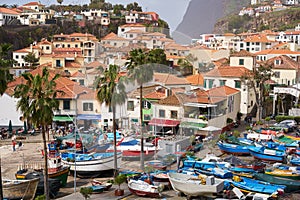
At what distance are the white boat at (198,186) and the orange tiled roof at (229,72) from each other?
55.9 ft

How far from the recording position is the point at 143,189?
17.8 meters

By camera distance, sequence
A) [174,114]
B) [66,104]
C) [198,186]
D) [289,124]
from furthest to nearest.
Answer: [66,104] < [289,124] < [174,114] < [198,186]

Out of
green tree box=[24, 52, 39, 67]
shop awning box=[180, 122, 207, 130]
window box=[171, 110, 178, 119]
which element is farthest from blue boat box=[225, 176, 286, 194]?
green tree box=[24, 52, 39, 67]

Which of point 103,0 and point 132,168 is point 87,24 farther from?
point 132,168

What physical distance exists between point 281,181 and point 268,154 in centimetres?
449

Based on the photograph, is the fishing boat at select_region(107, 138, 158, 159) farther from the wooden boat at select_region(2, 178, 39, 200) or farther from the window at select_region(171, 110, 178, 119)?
the wooden boat at select_region(2, 178, 39, 200)

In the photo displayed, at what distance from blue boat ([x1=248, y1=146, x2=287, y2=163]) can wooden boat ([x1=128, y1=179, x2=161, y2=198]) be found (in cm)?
785

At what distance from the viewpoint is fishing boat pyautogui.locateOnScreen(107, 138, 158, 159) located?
2270 centimetres

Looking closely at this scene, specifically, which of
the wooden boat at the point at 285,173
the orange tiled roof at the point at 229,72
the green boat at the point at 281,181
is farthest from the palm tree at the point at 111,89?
the orange tiled roof at the point at 229,72

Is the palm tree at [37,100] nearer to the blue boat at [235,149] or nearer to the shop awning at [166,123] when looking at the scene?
the shop awning at [166,123]

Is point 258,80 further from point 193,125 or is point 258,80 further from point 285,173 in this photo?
point 285,173

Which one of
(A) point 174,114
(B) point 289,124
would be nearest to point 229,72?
(B) point 289,124

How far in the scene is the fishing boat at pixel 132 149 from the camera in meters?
22.7

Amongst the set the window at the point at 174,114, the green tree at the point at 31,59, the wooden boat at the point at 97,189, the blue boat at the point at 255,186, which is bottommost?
the wooden boat at the point at 97,189
